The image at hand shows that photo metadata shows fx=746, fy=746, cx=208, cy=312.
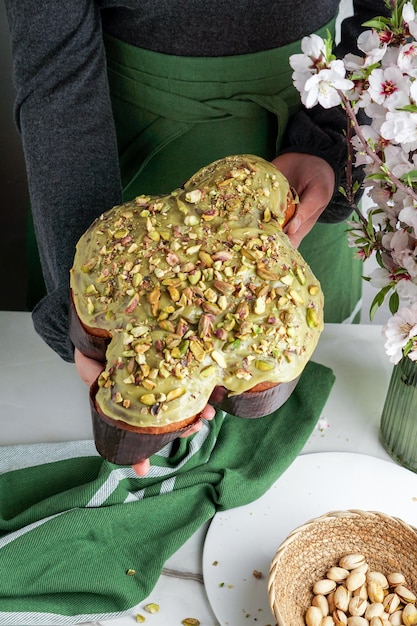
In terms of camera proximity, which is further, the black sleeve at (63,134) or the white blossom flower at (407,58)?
the black sleeve at (63,134)

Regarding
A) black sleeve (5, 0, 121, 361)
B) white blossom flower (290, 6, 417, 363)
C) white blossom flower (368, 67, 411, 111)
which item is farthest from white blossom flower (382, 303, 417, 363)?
black sleeve (5, 0, 121, 361)

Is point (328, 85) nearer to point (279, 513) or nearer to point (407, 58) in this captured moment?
point (407, 58)

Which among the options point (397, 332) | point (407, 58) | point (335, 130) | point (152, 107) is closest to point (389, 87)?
point (407, 58)

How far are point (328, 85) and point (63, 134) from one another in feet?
1.16

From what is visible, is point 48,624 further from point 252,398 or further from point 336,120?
point 336,120

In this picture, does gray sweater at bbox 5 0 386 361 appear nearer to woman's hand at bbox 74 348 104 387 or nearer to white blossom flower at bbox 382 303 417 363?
woman's hand at bbox 74 348 104 387

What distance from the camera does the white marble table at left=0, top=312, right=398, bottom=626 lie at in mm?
983

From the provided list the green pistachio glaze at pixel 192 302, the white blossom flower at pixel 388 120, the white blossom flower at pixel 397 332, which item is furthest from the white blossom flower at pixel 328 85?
the white blossom flower at pixel 397 332

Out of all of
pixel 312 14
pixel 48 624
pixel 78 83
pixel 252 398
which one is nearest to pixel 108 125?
pixel 78 83

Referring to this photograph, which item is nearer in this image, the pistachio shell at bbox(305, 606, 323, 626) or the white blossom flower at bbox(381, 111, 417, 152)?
the white blossom flower at bbox(381, 111, 417, 152)

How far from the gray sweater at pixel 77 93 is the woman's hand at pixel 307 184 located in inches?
1.1

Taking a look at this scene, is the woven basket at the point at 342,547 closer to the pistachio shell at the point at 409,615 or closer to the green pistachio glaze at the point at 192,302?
the pistachio shell at the point at 409,615

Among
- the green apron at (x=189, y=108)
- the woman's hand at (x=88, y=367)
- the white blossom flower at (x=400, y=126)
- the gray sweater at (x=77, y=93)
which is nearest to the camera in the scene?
the white blossom flower at (x=400, y=126)

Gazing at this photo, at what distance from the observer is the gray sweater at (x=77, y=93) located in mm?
829
